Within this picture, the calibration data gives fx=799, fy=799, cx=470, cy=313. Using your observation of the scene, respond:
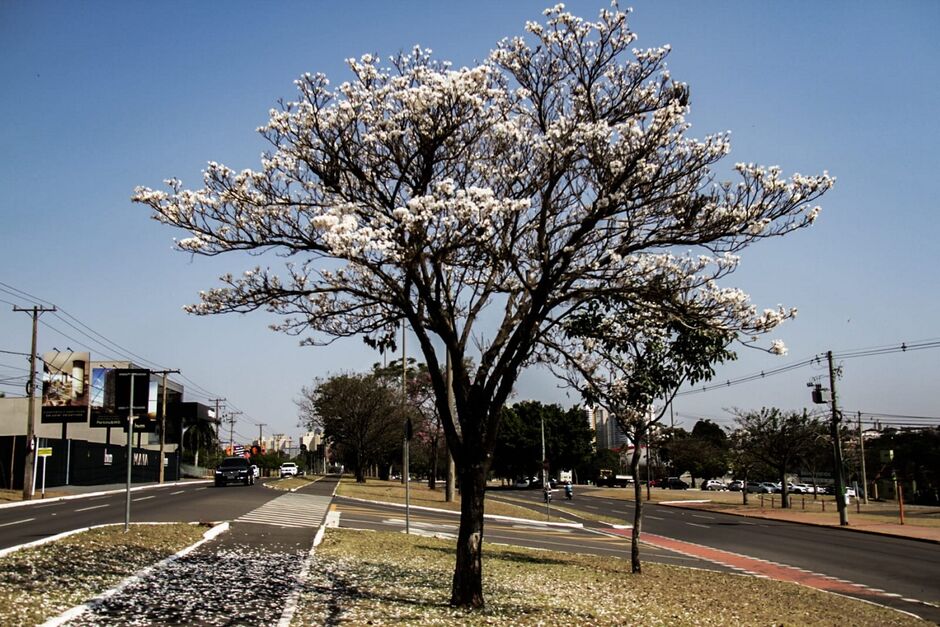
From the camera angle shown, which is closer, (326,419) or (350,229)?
(350,229)

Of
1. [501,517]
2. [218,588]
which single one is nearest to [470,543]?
[218,588]

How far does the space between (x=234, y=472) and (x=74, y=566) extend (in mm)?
40781

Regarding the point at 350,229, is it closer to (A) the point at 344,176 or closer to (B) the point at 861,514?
(A) the point at 344,176

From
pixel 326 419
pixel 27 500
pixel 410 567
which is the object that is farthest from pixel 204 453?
pixel 410 567

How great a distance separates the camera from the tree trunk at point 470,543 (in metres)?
10.1

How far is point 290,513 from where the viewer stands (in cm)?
2727

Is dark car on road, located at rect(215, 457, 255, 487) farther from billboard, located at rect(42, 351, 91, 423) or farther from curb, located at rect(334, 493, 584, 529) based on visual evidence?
curb, located at rect(334, 493, 584, 529)

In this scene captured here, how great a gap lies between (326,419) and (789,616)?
58.6 m

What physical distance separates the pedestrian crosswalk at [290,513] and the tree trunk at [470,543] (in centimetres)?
1258

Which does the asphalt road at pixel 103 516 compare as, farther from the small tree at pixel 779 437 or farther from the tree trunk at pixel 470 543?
the small tree at pixel 779 437

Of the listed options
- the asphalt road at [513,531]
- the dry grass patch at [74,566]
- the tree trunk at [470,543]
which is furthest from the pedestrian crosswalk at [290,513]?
the tree trunk at [470,543]

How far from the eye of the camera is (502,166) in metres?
11.6

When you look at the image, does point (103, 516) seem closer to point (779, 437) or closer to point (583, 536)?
point (583, 536)

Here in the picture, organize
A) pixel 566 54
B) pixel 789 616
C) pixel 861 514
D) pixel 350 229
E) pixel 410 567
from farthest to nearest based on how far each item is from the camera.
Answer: pixel 861 514
pixel 410 567
pixel 789 616
pixel 566 54
pixel 350 229
